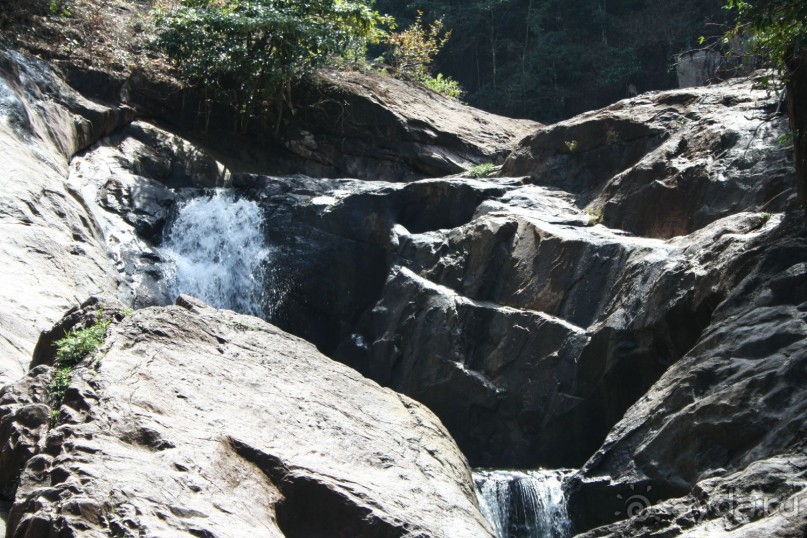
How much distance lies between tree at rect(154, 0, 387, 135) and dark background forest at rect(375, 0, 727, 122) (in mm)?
10457

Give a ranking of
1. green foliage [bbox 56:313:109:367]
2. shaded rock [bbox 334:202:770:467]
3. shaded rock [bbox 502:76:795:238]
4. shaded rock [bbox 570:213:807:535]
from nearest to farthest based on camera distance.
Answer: green foliage [bbox 56:313:109:367] < shaded rock [bbox 570:213:807:535] < shaded rock [bbox 334:202:770:467] < shaded rock [bbox 502:76:795:238]

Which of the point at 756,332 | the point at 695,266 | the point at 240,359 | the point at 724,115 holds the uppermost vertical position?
the point at 724,115

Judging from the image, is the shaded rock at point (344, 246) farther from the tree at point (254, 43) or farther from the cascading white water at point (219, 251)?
the tree at point (254, 43)

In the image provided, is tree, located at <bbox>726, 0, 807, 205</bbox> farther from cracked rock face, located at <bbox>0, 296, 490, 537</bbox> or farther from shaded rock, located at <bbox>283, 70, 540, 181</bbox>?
shaded rock, located at <bbox>283, 70, 540, 181</bbox>

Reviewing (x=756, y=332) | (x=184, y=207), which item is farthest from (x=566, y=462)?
(x=184, y=207)

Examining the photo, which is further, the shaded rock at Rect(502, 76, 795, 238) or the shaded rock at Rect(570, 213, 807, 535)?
the shaded rock at Rect(502, 76, 795, 238)

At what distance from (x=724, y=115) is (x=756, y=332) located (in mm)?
5017

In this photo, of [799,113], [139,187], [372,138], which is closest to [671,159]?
[799,113]

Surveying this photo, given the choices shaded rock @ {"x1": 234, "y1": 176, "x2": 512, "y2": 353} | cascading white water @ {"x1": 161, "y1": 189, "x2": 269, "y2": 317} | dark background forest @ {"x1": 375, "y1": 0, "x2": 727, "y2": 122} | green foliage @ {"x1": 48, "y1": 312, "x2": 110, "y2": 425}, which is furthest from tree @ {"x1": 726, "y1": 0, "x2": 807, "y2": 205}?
dark background forest @ {"x1": 375, "y1": 0, "x2": 727, "y2": 122}

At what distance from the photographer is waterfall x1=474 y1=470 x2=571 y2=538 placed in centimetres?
902

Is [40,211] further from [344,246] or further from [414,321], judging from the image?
[414,321]

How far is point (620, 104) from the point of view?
13727mm

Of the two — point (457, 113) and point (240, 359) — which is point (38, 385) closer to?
point (240, 359)

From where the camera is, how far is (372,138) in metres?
17.9
